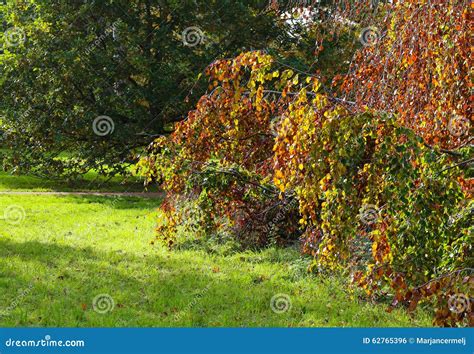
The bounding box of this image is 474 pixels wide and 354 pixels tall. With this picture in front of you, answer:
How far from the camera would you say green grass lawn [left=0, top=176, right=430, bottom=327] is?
5262 mm

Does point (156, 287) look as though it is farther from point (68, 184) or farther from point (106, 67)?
point (68, 184)

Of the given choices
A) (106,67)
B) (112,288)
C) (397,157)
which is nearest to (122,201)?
(106,67)

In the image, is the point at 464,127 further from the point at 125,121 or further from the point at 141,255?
the point at 125,121

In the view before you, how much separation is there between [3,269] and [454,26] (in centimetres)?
517

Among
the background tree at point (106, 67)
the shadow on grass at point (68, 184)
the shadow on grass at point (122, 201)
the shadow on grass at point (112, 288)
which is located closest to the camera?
the shadow on grass at point (112, 288)

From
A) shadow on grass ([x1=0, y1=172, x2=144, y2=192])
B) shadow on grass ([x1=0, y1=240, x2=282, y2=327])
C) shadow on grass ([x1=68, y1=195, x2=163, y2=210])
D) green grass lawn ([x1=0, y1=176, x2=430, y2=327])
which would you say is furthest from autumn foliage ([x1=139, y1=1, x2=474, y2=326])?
shadow on grass ([x1=0, y1=172, x2=144, y2=192])

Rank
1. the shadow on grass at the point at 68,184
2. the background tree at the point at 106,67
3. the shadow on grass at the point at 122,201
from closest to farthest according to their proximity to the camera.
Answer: the shadow on grass at the point at 122,201
the background tree at the point at 106,67
the shadow on grass at the point at 68,184

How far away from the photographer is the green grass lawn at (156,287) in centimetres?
526

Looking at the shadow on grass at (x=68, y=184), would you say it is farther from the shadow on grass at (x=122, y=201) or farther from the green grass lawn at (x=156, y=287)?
the green grass lawn at (x=156, y=287)

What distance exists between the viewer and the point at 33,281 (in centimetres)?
633

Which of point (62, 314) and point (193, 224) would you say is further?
point (193, 224)

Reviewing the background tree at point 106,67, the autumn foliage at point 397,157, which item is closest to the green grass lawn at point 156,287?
the autumn foliage at point 397,157

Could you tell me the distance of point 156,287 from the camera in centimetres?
619

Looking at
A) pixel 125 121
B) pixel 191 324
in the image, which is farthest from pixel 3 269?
pixel 125 121
